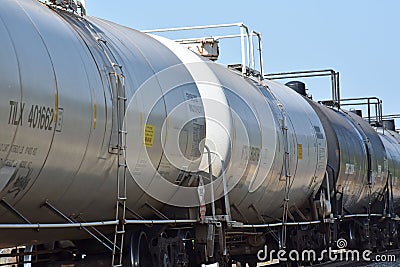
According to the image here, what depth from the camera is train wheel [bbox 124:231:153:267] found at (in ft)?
29.7

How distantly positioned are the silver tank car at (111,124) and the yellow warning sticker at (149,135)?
11 millimetres

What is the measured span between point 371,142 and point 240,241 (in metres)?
7.17

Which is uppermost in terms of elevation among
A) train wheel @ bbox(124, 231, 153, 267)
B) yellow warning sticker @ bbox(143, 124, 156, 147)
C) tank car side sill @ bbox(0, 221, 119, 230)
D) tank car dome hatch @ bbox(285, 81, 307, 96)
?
tank car dome hatch @ bbox(285, 81, 307, 96)

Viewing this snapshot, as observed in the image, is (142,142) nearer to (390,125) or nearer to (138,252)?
(138,252)

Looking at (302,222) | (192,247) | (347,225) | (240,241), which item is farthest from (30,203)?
(347,225)

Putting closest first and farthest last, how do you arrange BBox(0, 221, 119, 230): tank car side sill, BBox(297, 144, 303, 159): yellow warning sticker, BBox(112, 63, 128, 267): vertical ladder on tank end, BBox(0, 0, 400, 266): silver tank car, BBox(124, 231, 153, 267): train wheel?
1. BBox(0, 221, 119, 230): tank car side sill
2. BBox(0, 0, 400, 266): silver tank car
3. BBox(112, 63, 128, 267): vertical ladder on tank end
4. BBox(124, 231, 153, 267): train wheel
5. BBox(297, 144, 303, 159): yellow warning sticker

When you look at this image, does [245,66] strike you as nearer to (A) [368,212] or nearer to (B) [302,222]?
(B) [302,222]

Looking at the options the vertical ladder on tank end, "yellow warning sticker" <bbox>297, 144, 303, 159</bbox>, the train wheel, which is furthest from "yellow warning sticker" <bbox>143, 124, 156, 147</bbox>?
"yellow warning sticker" <bbox>297, 144, 303, 159</bbox>

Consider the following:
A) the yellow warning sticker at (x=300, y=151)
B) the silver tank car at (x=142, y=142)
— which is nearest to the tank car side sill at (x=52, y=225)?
the silver tank car at (x=142, y=142)

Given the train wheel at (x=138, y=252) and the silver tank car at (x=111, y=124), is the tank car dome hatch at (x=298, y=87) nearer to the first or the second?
the silver tank car at (x=111, y=124)

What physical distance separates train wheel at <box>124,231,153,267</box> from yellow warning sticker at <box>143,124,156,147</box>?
1.35 m

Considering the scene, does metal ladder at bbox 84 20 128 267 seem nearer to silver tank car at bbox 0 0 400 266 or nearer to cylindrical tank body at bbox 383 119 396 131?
silver tank car at bbox 0 0 400 266

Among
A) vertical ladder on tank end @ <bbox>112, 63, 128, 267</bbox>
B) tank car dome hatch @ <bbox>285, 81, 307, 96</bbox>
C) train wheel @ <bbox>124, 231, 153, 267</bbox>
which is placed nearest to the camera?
vertical ladder on tank end @ <bbox>112, 63, 128, 267</bbox>

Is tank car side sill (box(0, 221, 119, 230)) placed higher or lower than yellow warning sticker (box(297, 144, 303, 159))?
lower
